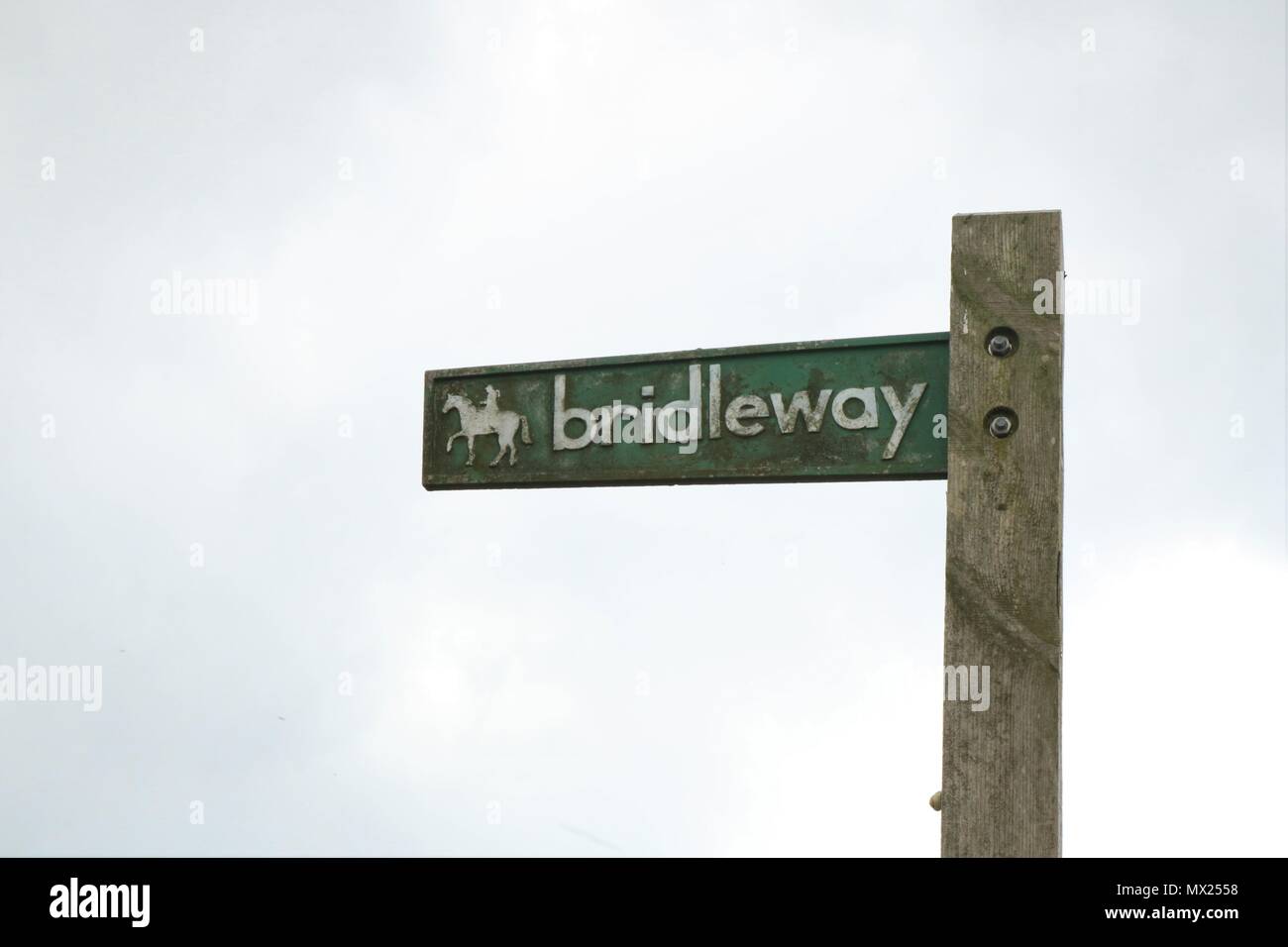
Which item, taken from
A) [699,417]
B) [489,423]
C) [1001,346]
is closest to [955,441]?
[1001,346]

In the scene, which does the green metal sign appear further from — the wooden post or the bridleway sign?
the wooden post

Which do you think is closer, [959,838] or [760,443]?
[959,838]

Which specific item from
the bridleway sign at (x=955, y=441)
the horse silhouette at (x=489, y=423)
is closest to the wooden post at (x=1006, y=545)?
the bridleway sign at (x=955, y=441)

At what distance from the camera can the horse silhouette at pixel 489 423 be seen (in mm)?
3785

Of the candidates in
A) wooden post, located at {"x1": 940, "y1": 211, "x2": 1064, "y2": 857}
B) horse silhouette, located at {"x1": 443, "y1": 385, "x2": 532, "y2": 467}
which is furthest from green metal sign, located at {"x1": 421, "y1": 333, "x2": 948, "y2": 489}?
wooden post, located at {"x1": 940, "y1": 211, "x2": 1064, "y2": 857}

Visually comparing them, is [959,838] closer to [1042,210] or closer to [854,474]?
[854,474]

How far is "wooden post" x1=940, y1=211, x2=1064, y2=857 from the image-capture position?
3.02m

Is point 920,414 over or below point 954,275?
below

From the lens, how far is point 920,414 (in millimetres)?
3385

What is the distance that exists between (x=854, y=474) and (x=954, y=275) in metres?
0.52

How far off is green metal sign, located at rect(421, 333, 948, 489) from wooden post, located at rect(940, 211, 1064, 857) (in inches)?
8.1

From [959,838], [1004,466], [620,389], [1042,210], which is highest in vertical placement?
[1042,210]

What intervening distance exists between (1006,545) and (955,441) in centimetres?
26

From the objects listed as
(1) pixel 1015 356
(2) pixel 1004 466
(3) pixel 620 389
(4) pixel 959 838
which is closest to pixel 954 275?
(1) pixel 1015 356
